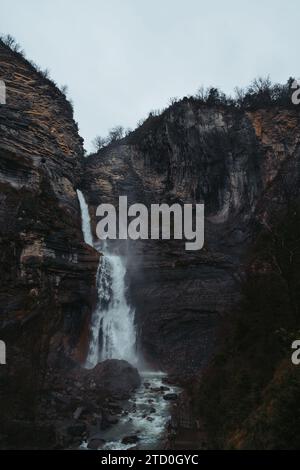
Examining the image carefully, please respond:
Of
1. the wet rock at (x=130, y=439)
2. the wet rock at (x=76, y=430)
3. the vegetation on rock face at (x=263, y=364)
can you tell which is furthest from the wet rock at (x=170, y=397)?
the wet rock at (x=76, y=430)

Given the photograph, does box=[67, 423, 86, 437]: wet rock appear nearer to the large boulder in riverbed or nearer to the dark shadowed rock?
the dark shadowed rock

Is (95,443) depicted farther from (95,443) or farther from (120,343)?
(120,343)

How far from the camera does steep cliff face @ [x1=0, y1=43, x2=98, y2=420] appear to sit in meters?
22.6

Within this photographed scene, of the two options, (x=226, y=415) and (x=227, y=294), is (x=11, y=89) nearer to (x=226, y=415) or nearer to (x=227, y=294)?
(x=227, y=294)

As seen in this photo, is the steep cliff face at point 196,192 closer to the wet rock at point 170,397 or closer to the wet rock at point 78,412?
the wet rock at point 170,397

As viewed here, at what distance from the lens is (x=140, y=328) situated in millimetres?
35844

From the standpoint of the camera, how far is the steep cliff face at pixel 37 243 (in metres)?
22.6

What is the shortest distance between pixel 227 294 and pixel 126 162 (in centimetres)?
2322

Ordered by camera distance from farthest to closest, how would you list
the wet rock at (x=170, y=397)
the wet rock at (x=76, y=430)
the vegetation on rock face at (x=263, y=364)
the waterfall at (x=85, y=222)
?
the waterfall at (x=85, y=222)
the wet rock at (x=170, y=397)
the wet rock at (x=76, y=430)
the vegetation on rock face at (x=263, y=364)

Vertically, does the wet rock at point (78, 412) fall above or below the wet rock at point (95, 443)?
below

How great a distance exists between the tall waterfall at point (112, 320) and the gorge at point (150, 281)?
0.13 m

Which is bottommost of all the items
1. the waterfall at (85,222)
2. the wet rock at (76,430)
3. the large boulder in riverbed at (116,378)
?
the large boulder in riverbed at (116,378)

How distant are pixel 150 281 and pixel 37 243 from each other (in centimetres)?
1211

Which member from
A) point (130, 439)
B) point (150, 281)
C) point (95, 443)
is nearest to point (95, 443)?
point (95, 443)
